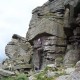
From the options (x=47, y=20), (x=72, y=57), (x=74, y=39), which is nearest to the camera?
(x=72, y=57)

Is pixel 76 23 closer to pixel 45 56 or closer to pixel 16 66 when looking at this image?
pixel 45 56

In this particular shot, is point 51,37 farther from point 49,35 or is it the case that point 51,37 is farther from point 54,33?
point 54,33

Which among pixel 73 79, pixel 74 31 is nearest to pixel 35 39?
pixel 74 31

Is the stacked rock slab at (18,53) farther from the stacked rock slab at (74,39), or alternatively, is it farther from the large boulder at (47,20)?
the stacked rock slab at (74,39)

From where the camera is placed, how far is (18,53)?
178ft

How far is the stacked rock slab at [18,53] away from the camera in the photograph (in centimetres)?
5093

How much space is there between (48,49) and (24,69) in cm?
633

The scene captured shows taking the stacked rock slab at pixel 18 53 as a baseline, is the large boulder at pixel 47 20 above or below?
above

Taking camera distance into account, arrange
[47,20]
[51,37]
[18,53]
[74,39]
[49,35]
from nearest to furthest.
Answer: [74,39], [51,37], [49,35], [47,20], [18,53]

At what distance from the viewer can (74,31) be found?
4531 cm

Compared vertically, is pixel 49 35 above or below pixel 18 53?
above

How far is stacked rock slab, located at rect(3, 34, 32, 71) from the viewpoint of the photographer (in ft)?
167

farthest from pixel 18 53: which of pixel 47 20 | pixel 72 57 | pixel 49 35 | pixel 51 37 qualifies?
pixel 72 57

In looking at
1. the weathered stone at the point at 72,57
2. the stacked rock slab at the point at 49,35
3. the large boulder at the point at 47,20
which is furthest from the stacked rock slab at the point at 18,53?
the weathered stone at the point at 72,57
